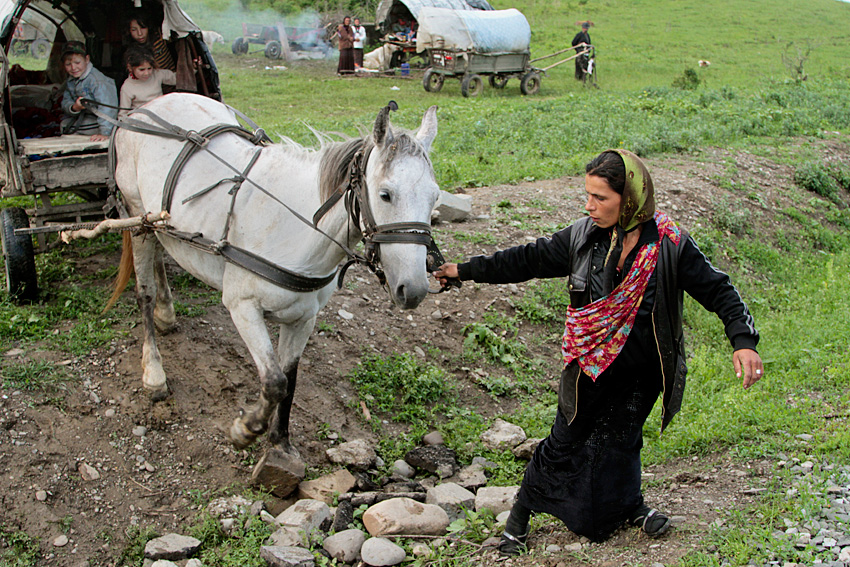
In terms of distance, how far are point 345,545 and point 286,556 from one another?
290 millimetres

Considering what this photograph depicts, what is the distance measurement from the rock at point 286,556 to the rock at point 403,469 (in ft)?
3.15

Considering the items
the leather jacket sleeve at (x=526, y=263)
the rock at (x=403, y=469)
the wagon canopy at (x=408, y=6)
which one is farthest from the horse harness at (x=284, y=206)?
the wagon canopy at (x=408, y=6)

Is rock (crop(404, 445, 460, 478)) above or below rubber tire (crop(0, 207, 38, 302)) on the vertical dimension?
below

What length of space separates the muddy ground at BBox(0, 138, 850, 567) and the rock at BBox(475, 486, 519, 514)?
0.31 metres

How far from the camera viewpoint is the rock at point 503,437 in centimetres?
435

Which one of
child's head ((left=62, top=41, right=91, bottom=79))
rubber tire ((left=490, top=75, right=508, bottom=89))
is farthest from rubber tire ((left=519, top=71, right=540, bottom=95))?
child's head ((left=62, top=41, right=91, bottom=79))

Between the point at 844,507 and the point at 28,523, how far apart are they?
3.76 metres

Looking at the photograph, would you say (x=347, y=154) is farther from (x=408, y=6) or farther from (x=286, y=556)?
(x=408, y=6)

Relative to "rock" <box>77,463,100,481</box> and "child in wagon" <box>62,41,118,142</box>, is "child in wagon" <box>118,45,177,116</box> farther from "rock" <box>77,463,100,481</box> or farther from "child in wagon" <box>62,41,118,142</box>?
"rock" <box>77,463,100,481</box>

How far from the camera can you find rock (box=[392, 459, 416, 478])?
4.11m

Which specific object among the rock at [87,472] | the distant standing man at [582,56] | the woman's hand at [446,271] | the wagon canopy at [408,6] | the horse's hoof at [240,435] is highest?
the wagon canopy at [408,6]

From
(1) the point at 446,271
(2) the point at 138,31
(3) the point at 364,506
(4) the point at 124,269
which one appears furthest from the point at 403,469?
(2) the point at 138,31

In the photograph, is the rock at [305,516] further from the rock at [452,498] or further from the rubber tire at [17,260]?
the rubber tire at [17,260]

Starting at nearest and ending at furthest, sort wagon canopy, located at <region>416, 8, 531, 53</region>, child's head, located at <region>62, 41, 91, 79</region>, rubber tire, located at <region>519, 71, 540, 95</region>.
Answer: child's head, located at <region>62, 41, 91, 79</region>, wagon canopy, located at <region>416, 8, 531, 53</region>, rubber tire, located at <region>519, 71, 540, 95</region>
